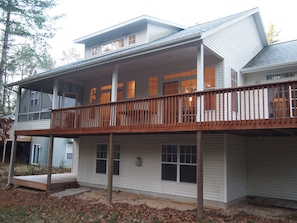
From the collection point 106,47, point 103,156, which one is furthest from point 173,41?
point 106,47

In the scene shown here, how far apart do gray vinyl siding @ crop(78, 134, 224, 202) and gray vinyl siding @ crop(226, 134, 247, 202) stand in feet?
1.31

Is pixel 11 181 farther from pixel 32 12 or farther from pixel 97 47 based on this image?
pixel 32 12

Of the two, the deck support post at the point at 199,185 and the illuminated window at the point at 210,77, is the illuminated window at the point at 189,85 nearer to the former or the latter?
the illuminated window at the point at 210,77

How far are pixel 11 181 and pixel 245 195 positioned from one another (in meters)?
12.0

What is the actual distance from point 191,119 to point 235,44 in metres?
5.14

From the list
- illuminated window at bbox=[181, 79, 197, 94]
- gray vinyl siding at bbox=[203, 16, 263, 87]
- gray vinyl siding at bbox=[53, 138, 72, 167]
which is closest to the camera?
gray vinyl siding at bbox=[203, 16, 263, 87]

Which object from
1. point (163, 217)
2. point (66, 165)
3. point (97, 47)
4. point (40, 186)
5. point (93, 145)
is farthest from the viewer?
point (66, 165)

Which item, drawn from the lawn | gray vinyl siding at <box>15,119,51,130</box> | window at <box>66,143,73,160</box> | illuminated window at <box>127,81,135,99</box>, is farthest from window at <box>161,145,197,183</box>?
window at <box>66,143,73,160</box>

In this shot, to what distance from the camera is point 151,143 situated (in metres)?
11.5

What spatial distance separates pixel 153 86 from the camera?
40.6ft

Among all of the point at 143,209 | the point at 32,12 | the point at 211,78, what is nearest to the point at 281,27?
the point at 211,78

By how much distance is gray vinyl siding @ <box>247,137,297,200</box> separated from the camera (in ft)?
33.4

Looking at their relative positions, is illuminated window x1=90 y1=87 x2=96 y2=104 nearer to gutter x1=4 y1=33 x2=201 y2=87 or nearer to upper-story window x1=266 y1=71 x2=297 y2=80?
gutter x1=4 y1=33 x2=201 y2=87

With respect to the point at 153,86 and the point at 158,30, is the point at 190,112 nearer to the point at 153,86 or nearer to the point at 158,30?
the point at 153,86
